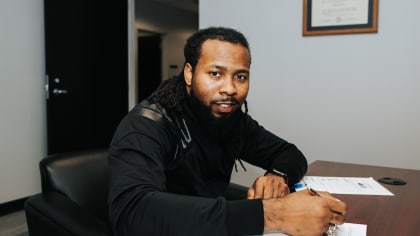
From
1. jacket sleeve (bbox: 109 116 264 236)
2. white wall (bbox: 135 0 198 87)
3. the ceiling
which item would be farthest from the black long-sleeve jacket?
the ceiling

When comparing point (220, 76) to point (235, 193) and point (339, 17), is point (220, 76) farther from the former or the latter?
point (339, 17)

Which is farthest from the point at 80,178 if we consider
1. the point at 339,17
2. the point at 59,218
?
the point at 339,17

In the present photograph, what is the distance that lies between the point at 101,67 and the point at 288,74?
1955mm

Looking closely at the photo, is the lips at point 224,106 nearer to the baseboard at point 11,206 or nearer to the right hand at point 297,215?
the right hand at point 297,215

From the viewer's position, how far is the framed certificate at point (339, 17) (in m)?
2.43

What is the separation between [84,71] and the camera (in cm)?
357

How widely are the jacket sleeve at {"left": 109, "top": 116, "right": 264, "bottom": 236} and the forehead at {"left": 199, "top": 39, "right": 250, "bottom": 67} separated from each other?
13.9 inches

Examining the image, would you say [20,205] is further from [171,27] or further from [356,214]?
[171,27]

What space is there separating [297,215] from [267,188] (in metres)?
0.29

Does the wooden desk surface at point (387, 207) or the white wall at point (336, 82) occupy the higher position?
the white wall at point (336, 82)

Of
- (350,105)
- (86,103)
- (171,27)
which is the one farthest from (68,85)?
(171,27)

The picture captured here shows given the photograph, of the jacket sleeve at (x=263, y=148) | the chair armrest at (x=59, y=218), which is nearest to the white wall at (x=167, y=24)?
the jacket sleeve at (x=263, y=148)

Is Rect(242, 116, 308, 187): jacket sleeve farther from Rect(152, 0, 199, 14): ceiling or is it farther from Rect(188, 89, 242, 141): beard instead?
Rect(152, 0, 199, 14): ceiling

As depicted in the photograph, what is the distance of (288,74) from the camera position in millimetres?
2725
